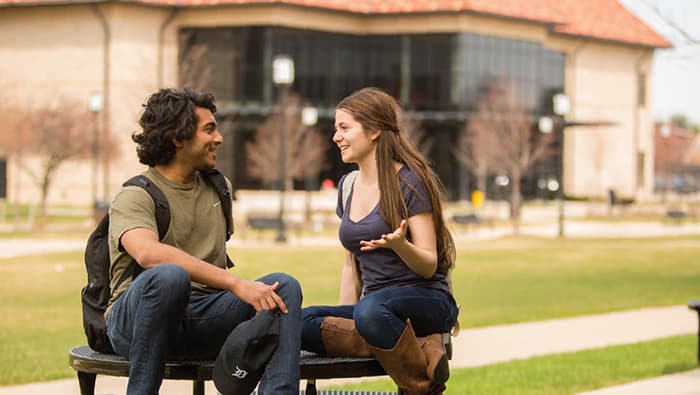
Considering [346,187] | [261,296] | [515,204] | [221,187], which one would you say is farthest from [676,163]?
[261,296]

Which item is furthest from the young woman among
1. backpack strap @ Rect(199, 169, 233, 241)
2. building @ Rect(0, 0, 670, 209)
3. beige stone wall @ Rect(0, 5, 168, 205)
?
beige stone wall @ Rect(0, 5, 168, 205)

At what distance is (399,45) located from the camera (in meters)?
61.7

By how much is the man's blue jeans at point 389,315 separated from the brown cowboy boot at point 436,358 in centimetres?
7

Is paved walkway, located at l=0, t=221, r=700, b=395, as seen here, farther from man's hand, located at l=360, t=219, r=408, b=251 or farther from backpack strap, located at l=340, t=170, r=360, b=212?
man's hand, located at l=360, t=219, r=408, b=251

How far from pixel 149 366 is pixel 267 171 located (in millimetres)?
49743

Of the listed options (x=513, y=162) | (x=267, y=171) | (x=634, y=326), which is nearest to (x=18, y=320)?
(x=634, y=326)

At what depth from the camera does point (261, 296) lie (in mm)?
5051

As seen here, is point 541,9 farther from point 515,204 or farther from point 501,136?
point 515,204

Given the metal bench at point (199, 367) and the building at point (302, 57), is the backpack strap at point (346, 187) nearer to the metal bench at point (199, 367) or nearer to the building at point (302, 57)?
the metal bench at point (199, 367)

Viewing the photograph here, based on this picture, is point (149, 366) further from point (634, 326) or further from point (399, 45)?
point (399, 45)

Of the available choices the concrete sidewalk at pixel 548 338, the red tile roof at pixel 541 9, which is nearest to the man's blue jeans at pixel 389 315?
the concrete sidewalk at pixel 548 338

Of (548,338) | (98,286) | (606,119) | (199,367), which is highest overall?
(606,119)

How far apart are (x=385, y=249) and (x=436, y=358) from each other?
0.51m

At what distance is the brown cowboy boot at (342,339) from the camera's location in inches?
213
